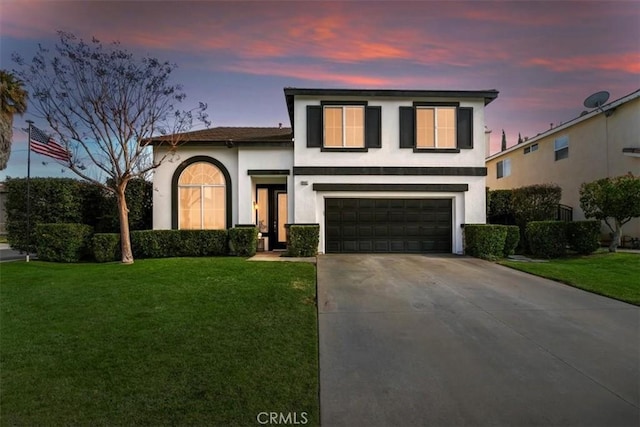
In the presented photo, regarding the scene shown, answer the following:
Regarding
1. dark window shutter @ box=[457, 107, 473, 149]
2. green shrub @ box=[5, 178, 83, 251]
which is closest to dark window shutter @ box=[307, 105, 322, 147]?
dark window shutter @ box=[457, 107, 473, 149]

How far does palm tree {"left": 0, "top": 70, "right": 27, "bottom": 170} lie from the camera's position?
51.4ft

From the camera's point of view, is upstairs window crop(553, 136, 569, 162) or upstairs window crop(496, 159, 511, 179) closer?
upstairs window crop(553, 136, 569, 162)

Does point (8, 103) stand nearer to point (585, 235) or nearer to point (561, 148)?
point (585, 235)

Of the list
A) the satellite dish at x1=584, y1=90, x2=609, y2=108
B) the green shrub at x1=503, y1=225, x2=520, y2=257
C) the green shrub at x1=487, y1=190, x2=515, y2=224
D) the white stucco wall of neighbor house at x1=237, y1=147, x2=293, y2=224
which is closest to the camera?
the green shrub at x1=503, y1=225, x2=520, y2=257

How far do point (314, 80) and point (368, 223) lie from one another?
5767 mm

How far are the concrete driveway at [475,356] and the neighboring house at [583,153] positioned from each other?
976 centimetres

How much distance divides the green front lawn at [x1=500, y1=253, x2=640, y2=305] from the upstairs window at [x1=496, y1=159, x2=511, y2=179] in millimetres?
10995

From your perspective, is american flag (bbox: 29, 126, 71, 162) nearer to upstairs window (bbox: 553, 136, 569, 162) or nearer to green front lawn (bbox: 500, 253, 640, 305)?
green front lawn (bbox: 500, 253, 640, 305)

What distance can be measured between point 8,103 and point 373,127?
649 inches

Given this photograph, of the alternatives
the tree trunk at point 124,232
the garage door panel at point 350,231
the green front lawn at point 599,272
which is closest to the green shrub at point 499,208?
the green front lawn at point 599,272

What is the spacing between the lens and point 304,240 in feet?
37.8

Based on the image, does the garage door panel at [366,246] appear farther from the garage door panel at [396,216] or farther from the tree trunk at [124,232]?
the tree trunk at [124,232]

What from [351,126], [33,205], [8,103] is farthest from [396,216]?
[8,103]

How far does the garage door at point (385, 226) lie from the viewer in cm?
1257
